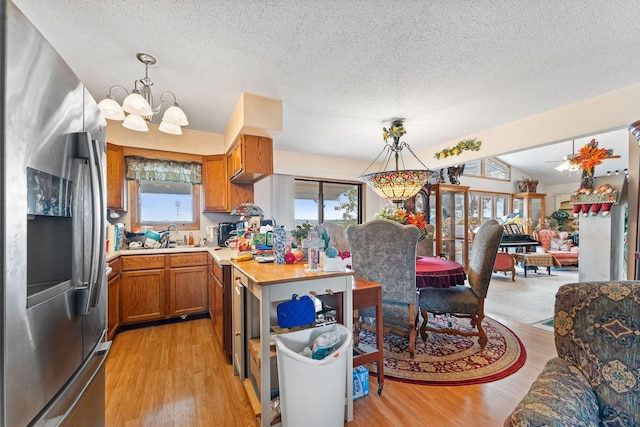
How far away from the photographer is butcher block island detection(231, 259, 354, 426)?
1439 mm

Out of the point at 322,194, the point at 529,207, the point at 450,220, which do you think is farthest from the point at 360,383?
the point at 529,207

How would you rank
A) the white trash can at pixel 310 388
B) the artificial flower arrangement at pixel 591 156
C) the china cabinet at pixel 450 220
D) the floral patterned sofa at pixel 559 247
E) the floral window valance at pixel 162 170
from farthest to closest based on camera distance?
the floral patterned sofa at pixel 559 247 → the china cabinet at pixel 450 220 → the floral window valance at pixel 162 170 → the artificial flower arrangement at pixel 591 156 → the white trash can at pixel 310 388

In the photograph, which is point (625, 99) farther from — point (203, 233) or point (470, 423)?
point (203, 233)

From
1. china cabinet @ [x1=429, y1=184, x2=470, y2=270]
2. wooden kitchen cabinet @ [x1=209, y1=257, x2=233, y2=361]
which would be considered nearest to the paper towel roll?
wooden kitchen cabinet @ [x1=209, y1=257, x2=233, y2=361]

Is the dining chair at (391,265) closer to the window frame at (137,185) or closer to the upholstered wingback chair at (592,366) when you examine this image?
the upholstered wingback chair at (592,366)

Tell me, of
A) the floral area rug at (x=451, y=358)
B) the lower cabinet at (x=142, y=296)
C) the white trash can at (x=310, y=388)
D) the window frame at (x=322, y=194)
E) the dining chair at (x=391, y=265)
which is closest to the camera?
the white trash can at (x=310, y=388)

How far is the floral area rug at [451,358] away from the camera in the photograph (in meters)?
2.05

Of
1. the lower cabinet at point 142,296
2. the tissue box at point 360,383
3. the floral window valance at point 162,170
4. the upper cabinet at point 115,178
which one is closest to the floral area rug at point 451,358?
the tissue box at point 360,383

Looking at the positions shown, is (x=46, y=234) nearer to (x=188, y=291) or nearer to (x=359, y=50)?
(x=359, y=50)

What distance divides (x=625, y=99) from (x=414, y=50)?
7.25ft

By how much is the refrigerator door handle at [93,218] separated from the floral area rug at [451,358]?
6.47 feet

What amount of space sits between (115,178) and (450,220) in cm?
569

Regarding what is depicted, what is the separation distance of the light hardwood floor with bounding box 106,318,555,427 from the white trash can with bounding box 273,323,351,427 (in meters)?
0.05

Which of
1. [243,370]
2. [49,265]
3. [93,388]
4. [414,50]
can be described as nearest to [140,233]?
[243,370]
